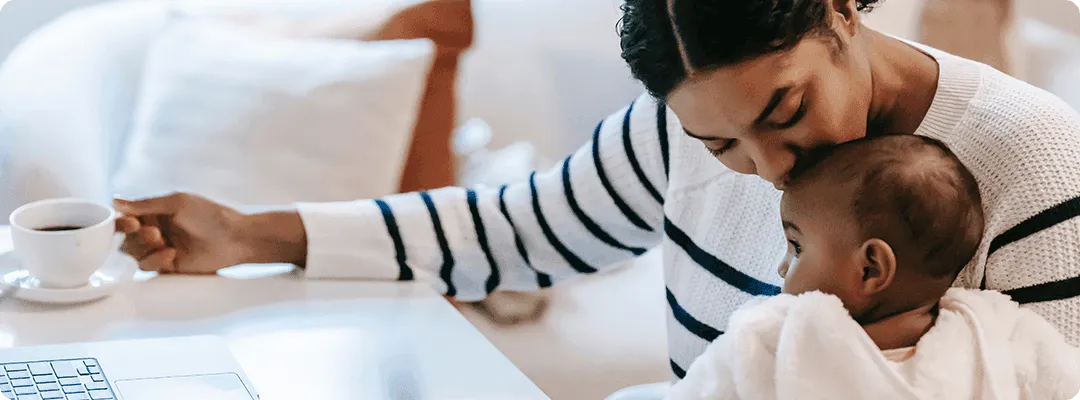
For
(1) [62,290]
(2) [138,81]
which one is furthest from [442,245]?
(2) [138,81]

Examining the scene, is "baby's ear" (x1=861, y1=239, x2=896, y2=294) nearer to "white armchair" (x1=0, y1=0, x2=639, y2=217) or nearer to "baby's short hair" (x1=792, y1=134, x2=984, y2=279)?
"baby's short hair" (x1=792, y1=134, x2=984, y2=279)

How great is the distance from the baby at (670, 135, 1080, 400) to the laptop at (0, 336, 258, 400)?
1.21 ft

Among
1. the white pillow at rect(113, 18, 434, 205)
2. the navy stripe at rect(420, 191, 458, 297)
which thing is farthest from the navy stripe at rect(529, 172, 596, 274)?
the white pillow at rect(113, 18, 434, 205)

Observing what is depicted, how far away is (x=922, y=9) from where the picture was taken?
6.21 feet

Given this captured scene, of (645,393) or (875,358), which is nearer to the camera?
(875,358)

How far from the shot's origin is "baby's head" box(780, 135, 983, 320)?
75cm

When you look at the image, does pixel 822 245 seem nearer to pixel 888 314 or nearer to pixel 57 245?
pixel 888 314

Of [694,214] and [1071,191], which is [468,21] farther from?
[1071,191]

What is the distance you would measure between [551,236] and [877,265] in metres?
0.55

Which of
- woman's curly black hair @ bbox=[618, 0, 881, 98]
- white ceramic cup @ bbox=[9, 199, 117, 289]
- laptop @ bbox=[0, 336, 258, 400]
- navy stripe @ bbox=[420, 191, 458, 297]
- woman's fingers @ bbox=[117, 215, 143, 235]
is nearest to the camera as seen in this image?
woman's curly black hair @ bbox=[618, 0, 881, 98]

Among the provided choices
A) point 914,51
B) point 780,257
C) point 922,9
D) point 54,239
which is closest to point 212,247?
point 54,239

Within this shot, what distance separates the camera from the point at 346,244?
44.9 inches

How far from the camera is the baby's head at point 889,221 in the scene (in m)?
0.75

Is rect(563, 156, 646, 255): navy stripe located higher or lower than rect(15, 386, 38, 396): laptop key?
lower
